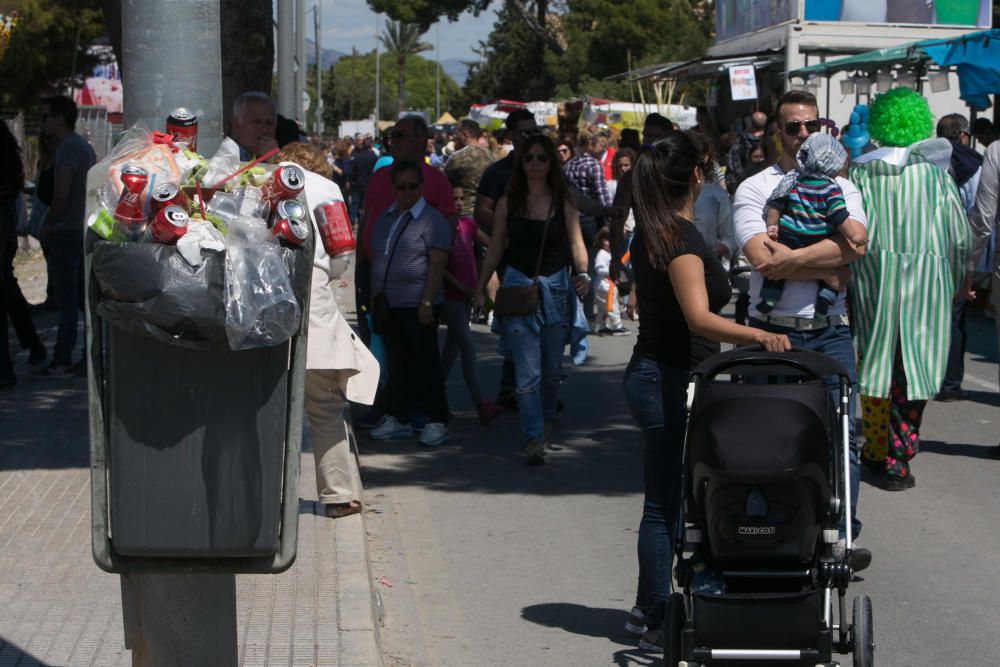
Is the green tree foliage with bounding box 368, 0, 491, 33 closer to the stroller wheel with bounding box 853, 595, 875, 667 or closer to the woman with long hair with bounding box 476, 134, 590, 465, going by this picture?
the woman with long hair with bounding box 476, 134, 590, 465

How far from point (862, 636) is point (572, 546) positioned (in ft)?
8.27

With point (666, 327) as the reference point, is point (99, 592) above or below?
below

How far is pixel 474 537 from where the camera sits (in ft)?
22.5

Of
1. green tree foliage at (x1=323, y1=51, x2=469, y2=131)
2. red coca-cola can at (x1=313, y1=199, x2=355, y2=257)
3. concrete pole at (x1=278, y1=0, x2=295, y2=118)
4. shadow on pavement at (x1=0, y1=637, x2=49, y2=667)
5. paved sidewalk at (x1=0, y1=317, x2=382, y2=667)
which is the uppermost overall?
green tree foliage at (x1=323, y1=51, x2=469, y2=131)

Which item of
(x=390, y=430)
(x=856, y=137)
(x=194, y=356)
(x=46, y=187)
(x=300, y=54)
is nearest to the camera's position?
(x=194, y=356)

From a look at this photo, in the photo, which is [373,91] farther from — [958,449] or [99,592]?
[99,592]

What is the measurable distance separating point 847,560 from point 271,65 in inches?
283

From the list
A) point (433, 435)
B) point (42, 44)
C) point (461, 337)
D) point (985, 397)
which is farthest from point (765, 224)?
point (42, 44)

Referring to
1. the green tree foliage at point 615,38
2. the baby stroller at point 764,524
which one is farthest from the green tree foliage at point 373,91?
the baby stroller at point 764,524

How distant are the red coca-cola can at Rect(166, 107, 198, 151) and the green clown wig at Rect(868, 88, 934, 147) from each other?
396 cm

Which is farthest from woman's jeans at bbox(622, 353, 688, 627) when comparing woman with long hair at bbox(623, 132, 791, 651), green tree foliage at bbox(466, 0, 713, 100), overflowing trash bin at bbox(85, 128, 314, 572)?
green tree foliage at bbox(466, 0, 713, 100)

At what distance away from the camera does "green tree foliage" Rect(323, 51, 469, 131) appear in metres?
98.9

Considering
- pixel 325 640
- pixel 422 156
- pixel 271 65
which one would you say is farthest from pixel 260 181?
pixel 271 65

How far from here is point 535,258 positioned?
26.5ft
